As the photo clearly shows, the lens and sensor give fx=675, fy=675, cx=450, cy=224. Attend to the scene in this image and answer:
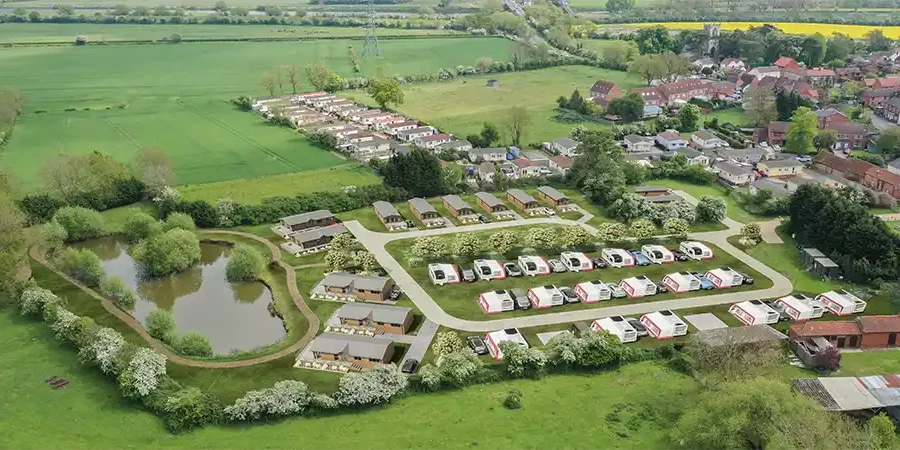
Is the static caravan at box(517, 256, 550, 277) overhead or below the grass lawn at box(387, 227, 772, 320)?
overhead

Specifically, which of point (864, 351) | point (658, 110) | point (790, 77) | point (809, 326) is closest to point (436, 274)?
point (809, 326)

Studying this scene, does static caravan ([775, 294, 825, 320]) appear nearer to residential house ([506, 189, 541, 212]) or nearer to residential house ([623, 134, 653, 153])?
residential house ([506, 189, 541, 212])

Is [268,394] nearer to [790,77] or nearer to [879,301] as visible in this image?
[879,301]

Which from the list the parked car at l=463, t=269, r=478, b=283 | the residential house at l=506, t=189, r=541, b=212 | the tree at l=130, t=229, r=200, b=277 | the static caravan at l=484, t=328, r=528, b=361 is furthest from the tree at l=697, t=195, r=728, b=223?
the tree at l=130, t=229, r=200, b=277

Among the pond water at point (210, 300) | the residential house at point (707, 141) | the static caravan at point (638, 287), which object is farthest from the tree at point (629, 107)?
the pond water at point (210, 300)

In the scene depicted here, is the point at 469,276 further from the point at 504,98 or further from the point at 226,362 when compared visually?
the point at 504,98
